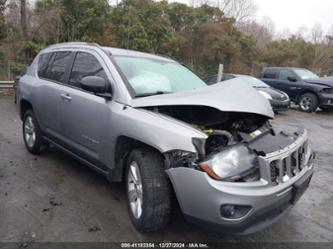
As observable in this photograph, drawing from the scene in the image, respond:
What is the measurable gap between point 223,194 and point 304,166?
1038mm

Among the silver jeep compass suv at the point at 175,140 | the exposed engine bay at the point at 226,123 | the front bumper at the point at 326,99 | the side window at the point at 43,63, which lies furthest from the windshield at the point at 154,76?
the front bumper at the point at 326,99

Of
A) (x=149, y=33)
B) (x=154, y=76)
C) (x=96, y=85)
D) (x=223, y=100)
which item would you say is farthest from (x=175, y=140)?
(x=149, y=33)

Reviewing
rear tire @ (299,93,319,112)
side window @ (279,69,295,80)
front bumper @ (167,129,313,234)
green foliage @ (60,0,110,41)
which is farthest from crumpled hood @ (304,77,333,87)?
green foliage @ (60,0,110,41)

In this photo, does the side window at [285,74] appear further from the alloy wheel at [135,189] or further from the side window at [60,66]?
the alloy wheel at [135,189]

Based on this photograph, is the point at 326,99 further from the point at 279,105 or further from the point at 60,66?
the point at 60,66

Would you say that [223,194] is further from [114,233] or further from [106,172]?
[106,172]

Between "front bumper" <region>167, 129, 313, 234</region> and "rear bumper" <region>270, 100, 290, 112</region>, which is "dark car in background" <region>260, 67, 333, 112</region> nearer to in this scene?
"rear bumper" <region>270, 100, 290, 112</region>

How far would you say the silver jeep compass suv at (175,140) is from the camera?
6.89 ft

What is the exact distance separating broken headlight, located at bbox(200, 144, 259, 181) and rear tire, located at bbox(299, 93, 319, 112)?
9909mm

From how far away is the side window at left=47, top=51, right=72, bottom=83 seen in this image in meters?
3.80

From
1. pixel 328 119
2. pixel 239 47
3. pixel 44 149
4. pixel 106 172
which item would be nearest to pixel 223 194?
pixel 106 172

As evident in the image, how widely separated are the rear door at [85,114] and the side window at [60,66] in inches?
7.9

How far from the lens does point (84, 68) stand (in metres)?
3.48

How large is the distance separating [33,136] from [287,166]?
3811mm
